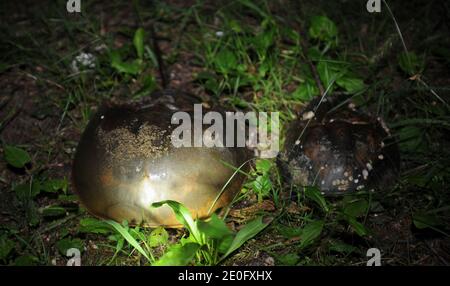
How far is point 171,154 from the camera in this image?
2.03 metres

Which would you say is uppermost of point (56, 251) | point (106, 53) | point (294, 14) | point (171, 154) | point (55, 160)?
point (294, 14)

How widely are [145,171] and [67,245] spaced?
575 millimetres

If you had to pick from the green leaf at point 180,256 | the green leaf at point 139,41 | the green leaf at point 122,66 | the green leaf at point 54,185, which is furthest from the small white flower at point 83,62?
the green leaf at point 180,256

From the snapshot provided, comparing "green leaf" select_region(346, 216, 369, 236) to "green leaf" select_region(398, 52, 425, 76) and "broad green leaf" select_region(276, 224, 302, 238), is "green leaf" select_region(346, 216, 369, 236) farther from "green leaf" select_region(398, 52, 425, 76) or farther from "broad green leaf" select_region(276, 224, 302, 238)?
"green leaf" select_region(398, 52, 425, 76)

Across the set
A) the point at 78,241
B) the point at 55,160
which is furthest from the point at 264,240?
the point at 55,160

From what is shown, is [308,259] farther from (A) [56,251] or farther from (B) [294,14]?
(B) [294,14]

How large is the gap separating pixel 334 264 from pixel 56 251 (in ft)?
4.78

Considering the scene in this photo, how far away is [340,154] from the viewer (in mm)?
2232

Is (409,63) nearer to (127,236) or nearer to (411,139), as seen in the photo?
(411,139)

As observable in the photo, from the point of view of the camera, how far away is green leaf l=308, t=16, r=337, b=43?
299 cm

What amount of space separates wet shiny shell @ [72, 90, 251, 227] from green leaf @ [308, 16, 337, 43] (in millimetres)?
1367

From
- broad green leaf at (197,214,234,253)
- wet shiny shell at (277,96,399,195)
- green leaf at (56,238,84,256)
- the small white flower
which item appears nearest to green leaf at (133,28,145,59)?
the small white flower

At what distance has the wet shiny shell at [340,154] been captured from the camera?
7.28 feet
